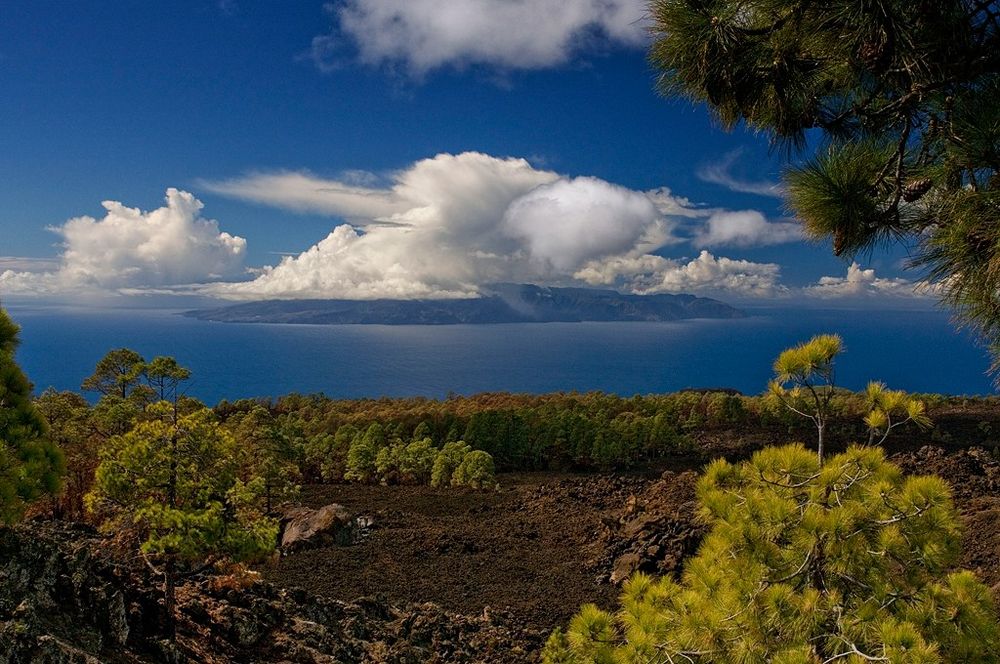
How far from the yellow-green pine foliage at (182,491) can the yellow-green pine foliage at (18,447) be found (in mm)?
1049

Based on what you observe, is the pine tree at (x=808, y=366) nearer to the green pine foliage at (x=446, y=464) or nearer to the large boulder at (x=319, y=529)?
the large boulder at (x=319, y=529)

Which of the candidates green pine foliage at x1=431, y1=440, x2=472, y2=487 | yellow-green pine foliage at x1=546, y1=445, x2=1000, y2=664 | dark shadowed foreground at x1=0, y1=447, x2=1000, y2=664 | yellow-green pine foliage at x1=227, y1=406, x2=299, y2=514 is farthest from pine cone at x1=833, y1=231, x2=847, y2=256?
green pine foliage at x1=431, y1=440, x2=472, y2=487

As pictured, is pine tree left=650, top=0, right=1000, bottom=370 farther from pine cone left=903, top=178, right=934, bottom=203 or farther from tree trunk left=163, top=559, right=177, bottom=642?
tree trunk left=163, top=559, right=177, bottom=642

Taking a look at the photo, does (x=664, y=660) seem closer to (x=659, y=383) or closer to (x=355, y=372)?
(x=659, y=383)

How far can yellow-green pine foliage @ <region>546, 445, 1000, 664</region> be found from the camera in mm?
2844

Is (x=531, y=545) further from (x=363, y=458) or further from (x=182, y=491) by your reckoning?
(x=363, y=458)

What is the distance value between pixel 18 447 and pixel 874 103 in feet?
25.3

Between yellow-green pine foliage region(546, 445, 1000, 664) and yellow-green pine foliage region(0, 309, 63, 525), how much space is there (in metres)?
5.33

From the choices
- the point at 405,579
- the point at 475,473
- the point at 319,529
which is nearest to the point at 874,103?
the point at 405,579

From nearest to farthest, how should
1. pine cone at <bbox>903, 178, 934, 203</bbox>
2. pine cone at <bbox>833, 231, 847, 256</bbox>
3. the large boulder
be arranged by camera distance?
pine cone at <bbox>903, 178, 934, 203</bbox> < pine cone at <bbox>833, 231, 847, 256</bbox> < the large boulder

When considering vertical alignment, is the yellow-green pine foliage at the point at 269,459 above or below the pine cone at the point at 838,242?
below

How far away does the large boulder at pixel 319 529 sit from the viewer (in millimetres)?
15016

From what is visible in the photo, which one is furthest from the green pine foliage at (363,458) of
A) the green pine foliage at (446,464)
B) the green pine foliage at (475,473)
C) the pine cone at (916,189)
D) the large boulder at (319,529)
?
the pine cone at (916,189)

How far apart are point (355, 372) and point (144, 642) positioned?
626 feet
